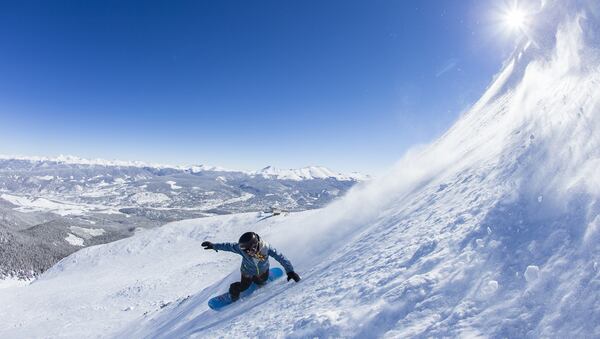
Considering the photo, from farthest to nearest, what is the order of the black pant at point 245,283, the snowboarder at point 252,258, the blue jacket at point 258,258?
the black pant at point 245,283, the blue jacket at point 258,258, the snowboarder at point 252,258

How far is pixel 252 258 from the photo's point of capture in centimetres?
1052

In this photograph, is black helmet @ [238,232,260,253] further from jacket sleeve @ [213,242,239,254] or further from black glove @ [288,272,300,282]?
black glove @ [288,272,300,282]

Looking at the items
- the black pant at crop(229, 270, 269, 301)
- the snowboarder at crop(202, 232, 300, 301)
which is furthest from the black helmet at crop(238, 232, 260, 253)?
the black pant at crop(229, 270, 269, 301)

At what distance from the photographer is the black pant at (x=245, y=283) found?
11074 mm

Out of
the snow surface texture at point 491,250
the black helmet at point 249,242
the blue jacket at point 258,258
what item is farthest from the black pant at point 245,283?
the black helmet at point 249,242

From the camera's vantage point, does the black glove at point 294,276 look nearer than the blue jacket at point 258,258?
Yes

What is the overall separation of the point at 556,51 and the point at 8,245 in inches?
7594

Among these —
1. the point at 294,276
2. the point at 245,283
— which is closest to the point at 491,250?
the point at 294,276

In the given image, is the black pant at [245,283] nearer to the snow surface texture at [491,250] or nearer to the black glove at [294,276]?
the snow surface texture at [491,250]

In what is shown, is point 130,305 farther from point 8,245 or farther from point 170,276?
point 8,245

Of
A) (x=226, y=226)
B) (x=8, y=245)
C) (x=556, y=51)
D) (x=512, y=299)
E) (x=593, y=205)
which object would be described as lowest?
(x=8, y=245)

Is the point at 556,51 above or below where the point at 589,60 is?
above

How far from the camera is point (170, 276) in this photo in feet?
114

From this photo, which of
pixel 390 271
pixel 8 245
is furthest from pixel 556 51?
pixel 8 245
